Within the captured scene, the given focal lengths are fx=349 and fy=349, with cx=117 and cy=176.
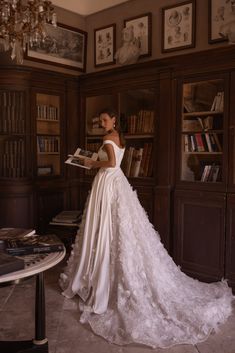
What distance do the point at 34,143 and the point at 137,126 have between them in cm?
120

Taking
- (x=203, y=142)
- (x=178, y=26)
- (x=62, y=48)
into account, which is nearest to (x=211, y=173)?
(x=203, y=142)

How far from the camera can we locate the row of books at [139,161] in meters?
3.79

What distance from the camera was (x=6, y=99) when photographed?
3.84m

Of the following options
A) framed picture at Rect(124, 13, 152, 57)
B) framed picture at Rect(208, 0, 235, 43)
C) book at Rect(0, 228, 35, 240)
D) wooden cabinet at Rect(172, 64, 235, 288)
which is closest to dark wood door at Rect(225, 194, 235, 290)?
wooden cabinet at Rect(172, 64, 235, 288)

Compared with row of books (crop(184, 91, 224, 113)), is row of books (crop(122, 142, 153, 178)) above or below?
below

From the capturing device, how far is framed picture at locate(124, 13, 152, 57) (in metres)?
4.02

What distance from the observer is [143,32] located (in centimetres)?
407

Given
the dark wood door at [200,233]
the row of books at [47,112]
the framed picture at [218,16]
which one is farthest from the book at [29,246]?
the framed picture at [218,16]

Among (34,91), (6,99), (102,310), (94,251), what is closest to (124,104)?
(34,91)

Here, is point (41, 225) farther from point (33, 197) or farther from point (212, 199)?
point (212, 199)

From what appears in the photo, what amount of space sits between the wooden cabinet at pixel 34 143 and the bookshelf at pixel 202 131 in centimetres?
157

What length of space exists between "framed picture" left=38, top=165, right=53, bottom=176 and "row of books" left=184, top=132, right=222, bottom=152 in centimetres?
172

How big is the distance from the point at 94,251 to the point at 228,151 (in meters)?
1.48

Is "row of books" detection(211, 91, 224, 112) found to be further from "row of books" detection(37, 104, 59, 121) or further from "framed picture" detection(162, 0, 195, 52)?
"row of books" detection(37, 104, 59, 121)
